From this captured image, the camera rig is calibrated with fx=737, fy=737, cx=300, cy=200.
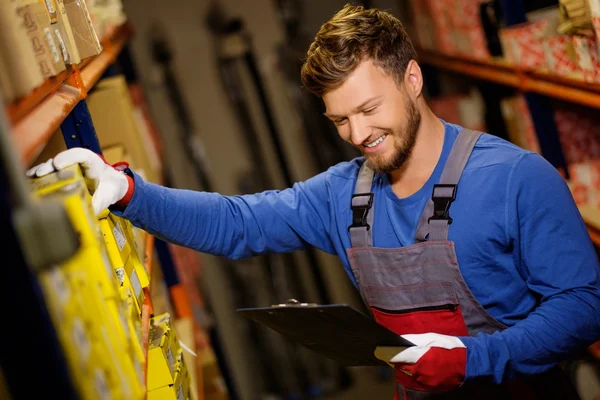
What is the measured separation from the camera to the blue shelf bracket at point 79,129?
1.95 meters

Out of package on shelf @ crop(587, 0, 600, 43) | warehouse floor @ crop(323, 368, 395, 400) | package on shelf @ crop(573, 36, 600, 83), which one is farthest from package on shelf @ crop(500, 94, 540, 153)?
warehouse floor @ crop(323, 368, 395, 400)

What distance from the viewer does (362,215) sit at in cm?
205

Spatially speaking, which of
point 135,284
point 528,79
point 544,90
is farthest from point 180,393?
point 528,79

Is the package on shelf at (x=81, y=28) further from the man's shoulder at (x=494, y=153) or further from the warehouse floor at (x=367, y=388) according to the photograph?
the warehouse floor at (x=367, y=388)

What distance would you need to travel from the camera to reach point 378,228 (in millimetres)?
2027

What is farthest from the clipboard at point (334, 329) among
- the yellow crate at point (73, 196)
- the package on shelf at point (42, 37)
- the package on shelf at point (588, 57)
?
the package on shelf at point (588, 57)

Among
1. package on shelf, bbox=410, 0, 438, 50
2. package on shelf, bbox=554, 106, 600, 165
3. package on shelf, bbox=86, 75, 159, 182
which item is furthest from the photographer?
package on shelf, bbox=410, 0, 438, 50

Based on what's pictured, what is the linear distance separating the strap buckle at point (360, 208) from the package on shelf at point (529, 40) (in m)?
1.24

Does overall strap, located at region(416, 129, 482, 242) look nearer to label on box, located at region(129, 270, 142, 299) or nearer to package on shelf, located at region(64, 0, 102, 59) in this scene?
label on box, located at region(129, 270, 142, 299)

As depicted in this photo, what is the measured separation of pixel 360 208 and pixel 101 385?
3.52 ft

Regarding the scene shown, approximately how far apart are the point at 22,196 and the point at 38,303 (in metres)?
0.14

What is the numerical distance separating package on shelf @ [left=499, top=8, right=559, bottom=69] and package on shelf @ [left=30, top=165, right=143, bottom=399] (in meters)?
2.20

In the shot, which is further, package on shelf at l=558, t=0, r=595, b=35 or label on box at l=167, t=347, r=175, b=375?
package on shelf at l=558, t=0, r=595, b=35

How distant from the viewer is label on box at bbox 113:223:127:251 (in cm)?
167
